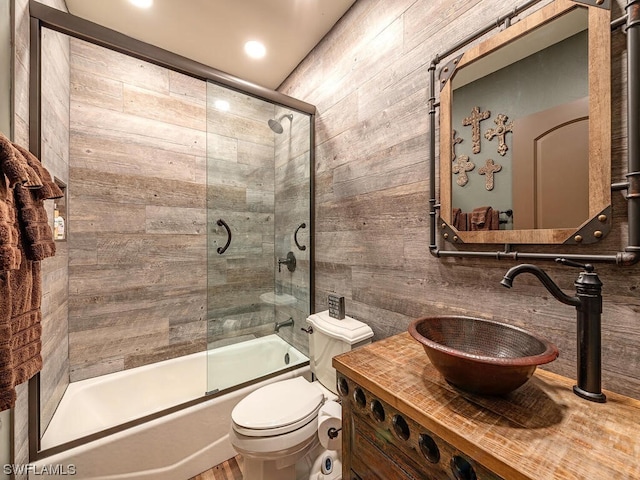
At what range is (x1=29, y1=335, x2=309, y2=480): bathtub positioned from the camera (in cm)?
134

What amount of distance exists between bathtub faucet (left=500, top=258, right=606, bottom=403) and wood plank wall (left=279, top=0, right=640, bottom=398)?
16 centimetres

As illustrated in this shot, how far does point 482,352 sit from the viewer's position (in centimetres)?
92

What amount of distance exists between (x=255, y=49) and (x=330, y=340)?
2.20 m

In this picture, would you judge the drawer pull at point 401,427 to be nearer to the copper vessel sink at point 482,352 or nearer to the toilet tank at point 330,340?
the copper vessel sink at point 482,352

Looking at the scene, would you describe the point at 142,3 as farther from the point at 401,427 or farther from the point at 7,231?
the point at 401,427

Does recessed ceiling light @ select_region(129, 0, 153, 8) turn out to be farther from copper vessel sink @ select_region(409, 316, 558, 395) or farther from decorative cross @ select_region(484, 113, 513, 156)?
copper vessel sink @ select_region(409, 316, 558, 395)

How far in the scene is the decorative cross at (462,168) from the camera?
1.14 meters

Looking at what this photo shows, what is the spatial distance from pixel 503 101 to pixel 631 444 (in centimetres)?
109

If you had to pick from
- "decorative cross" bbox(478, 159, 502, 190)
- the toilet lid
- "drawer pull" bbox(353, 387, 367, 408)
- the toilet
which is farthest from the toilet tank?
"decorative cross" bbox(478, 159, 502, 190)

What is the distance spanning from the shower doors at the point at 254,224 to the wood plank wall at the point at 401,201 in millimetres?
193

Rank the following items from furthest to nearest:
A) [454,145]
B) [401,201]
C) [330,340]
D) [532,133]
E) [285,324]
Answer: [285,324]
[330,340]
[401,201]
[454,145]
[532,133]

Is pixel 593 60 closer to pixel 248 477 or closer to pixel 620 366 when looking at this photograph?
pixel 620 366

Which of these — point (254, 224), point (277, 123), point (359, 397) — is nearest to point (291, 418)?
point (359, 397)

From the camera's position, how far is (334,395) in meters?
1.51
